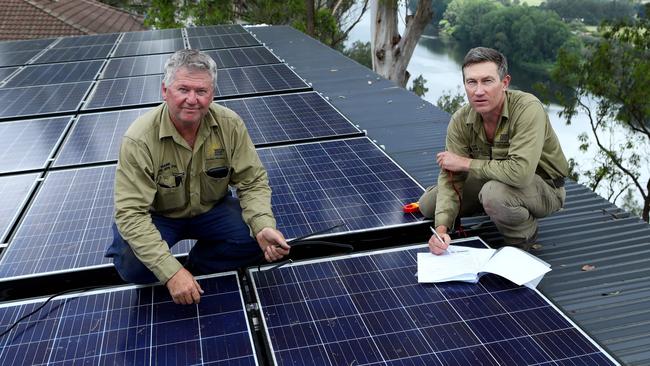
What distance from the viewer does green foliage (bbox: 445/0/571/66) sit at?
23.2 m

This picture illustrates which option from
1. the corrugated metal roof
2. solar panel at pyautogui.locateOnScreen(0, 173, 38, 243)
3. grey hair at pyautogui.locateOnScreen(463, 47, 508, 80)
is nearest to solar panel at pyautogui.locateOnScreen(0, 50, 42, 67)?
solar panel at pyautogui.locateOnScreen(0, 173, 38, 243)

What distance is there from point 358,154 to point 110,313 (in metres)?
2.96

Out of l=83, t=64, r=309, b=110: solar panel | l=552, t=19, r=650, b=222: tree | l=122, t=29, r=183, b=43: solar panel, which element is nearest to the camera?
l=83, t=64, r=309, b=110: solar panel

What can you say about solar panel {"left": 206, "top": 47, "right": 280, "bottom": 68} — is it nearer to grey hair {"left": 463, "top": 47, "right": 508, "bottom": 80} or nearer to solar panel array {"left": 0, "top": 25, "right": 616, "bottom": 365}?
solar panel array {"left": 0, "top": 25, "right": 616, "bottom": 365}

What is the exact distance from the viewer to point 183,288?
3338 millimetres

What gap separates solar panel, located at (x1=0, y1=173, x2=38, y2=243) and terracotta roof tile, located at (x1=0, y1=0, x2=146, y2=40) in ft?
60.7

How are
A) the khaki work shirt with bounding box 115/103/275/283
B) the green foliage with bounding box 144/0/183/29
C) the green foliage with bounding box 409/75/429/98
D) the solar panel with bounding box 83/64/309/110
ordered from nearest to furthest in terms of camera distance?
the khaki work shirt with bounding box 115/103/275/283 → the solar panel with bounding box 83/64/309/110 → the green foliage with bounding box 144/0/183/29 → the green foliage with bounding box 409/75/429/98

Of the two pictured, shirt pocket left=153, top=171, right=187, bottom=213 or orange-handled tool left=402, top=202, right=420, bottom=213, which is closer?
shirt pocket left=153, top=171, right=187, bottom=213

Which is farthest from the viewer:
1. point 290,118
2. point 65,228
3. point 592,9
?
point 592,9

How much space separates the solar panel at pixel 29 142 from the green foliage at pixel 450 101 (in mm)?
26251

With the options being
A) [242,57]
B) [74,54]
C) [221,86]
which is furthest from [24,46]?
[221,86]

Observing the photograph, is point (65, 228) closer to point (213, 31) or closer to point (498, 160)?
point (498, 160)

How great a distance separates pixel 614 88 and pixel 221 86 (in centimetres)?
1512

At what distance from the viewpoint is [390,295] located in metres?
3.48
